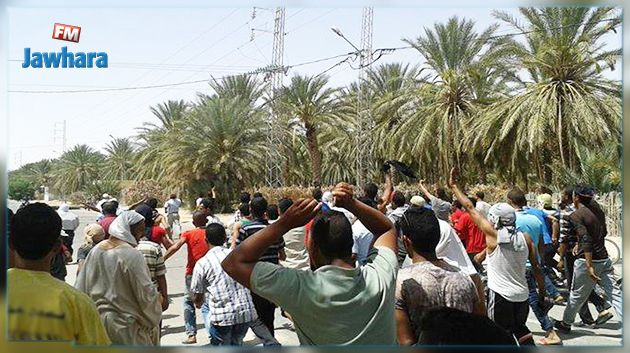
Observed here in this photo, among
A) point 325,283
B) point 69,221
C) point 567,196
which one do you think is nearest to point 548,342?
point 567,196

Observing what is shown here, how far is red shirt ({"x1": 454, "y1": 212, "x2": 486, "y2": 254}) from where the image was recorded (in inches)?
321

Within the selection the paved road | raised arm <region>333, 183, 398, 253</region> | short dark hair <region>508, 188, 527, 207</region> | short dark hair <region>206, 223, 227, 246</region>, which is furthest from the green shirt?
short dark hair <region>508, 188, 527, 207</region>

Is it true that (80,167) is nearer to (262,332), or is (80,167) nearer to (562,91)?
(562,91)

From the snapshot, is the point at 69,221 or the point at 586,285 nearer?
the point at 586,285

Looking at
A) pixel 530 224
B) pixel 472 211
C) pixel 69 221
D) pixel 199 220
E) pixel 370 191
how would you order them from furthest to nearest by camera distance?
pixel 69 221
pixel 370 191
pixel 199 220
pixel 530 224
pixel 472 211

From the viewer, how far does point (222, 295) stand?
5.04 metres

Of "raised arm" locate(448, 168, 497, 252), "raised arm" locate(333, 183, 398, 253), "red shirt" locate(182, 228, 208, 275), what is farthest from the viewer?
"red shirt" locate(182, 228, 208, 275)

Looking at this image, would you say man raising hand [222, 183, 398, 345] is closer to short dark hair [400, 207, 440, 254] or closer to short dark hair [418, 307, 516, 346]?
short dark hair [400, 207, 440, 254]

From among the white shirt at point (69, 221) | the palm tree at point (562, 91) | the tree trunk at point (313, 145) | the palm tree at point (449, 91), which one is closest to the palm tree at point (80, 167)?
the tree trunk at point (313, 145)

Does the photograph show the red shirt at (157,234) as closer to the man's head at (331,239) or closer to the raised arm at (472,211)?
the raised arm at (472,211)

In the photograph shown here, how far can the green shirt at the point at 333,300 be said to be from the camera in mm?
2723

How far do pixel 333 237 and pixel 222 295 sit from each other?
96.4 inches

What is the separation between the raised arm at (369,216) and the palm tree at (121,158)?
4960 centimetres

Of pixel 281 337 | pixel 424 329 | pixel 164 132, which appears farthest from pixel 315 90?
pixel 424 329
